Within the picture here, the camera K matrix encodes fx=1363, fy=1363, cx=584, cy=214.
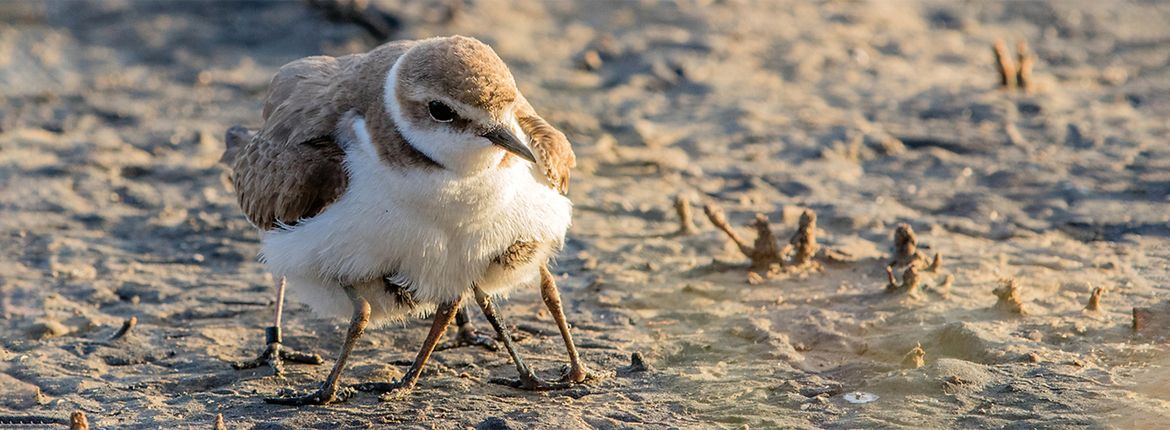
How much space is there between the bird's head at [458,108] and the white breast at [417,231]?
0.11 metres

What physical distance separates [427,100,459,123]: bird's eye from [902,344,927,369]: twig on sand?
7.72 ft

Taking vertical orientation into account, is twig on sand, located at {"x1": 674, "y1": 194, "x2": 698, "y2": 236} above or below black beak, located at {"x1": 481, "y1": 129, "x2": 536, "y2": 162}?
above

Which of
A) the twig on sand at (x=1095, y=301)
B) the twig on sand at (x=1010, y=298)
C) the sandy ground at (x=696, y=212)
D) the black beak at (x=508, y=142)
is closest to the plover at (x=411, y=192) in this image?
the black beak at (x=508, y=142)

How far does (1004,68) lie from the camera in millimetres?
10906

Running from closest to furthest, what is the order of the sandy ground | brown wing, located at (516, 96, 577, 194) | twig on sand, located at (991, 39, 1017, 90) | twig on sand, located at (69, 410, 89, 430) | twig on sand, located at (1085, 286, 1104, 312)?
twig on sand, located at (69, 410, 89, 430)
the sandy ground
brown wing, located at (516, 96, 577, 194)
twig on sand, located at (1085, 286, 1104, 312)
twig on sand, located at (991, 39, 1017, 90)

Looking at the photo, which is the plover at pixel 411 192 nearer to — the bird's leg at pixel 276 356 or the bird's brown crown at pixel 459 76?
the bird's brown crown at pixel 459 76

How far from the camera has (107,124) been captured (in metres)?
10.8

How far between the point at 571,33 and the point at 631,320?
5.90 meters

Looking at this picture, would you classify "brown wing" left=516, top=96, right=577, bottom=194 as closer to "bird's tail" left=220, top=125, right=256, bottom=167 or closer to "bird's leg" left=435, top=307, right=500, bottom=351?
"bird's leg" left=435, top=307, right=500, bottom=351

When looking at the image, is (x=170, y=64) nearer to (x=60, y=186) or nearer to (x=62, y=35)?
(x=62, y=35)

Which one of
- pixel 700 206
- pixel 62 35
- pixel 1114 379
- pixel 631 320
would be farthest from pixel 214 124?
pixel 1114 379

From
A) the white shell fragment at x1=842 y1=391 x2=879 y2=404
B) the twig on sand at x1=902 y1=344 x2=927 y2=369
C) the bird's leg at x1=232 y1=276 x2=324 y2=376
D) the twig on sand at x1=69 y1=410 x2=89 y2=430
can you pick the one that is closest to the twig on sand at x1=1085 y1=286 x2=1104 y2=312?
the twig on sand at x1=902 y1=344 x2=927 y2=369

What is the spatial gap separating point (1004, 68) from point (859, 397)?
5.70 m

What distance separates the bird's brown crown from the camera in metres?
5.64
